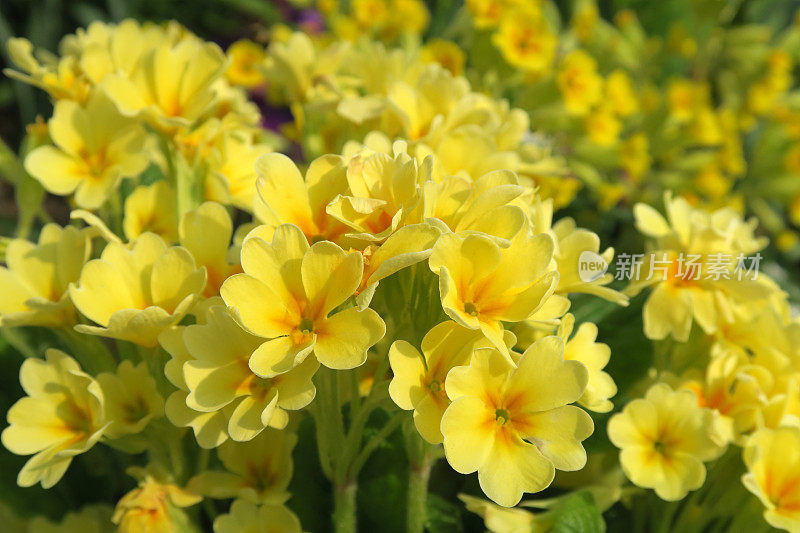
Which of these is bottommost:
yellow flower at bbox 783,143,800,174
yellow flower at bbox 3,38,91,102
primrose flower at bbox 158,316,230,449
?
yellow flower at bbox 783,143,800,174

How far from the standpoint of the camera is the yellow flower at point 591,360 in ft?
2.15

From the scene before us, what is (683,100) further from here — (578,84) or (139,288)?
(139,288)

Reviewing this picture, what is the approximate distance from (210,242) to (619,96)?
1.34 metres

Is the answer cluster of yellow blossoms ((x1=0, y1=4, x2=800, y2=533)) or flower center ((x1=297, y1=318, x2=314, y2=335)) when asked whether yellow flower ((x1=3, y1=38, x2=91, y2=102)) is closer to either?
cluster of yellow blossoms ((x1=0, y1=4, x2=800, y2=533))

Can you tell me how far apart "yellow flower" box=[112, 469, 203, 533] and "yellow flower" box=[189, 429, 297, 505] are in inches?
0.9

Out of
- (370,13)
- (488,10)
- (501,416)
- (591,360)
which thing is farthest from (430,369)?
(370,13)

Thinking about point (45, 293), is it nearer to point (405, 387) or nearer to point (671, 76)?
point (405, 387)

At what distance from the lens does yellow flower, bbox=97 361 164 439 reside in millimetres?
661

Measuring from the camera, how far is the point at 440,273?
537 millimetres

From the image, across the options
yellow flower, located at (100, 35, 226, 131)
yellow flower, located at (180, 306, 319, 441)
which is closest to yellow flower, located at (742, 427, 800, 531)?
yellow flower, located at (180, 306, 319, 441)

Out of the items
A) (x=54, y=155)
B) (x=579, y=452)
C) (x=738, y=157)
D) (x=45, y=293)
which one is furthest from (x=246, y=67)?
(x=579, y=452)

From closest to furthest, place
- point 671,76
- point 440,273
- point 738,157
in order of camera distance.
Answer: point 440,273 → point 738,157 → point 671,76

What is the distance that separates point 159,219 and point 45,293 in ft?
0.47

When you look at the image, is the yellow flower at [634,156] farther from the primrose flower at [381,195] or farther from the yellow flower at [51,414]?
the yellow flower at [51,414]
